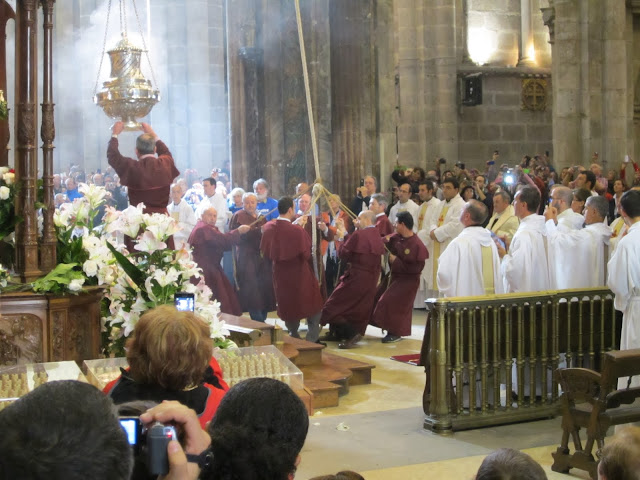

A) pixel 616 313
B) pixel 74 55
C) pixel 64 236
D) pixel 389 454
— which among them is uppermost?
pixel 74 55

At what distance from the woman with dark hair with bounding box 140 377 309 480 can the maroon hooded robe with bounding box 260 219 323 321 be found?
8.40 meters

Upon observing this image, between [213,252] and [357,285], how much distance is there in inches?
72.1

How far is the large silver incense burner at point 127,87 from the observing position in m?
11.8

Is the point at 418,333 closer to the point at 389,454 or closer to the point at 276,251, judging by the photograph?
the point at 276,251

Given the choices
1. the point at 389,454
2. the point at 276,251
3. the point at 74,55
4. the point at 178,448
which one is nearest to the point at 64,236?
the point at 389,454

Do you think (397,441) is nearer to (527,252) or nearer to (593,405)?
(593,405)

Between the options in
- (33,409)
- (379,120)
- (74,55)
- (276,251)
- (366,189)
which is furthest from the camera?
(74,55)

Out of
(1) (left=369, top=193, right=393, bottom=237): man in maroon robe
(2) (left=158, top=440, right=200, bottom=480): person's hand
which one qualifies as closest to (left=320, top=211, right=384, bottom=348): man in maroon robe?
(1) (left=369, top=193, right=393, bottom=237): man in maroon robe

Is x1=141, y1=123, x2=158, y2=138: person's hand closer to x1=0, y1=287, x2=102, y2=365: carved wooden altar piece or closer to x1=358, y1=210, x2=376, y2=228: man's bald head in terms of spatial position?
x1=358, y1=210, x2=376, y2=228: man's bald head

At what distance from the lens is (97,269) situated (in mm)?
6504

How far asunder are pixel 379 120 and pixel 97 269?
893 centimetres

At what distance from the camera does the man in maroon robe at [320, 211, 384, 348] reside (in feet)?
36.3

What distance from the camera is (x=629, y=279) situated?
704 cm

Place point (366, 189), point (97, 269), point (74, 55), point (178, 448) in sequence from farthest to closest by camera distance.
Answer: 1. point (74, 55)
2. point (366, 189)
3. point (97, 269)
4. point (178, 448)
